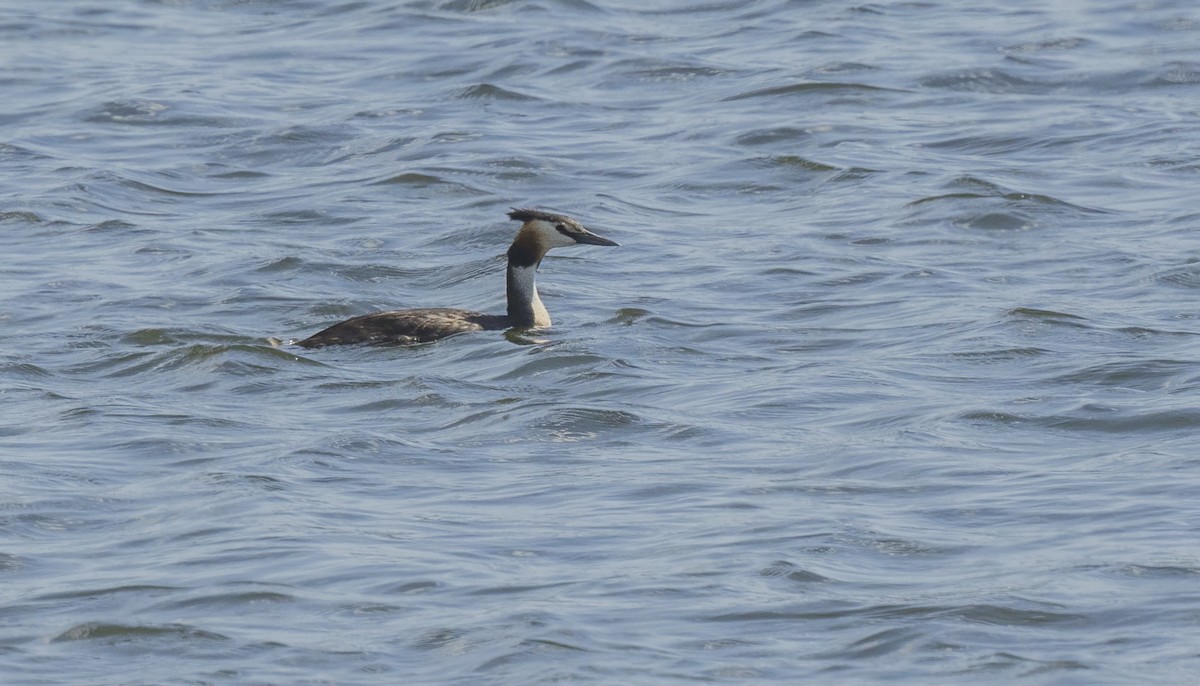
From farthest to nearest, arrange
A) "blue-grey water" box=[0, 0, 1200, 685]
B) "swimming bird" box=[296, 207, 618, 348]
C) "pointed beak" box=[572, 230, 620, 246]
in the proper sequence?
"pointed beak" box=[572, 230, 620, 246], "swimming bird" box=[296, 207, 618, 348], "blue-grey water" box=[0, 0, 1200, 685]

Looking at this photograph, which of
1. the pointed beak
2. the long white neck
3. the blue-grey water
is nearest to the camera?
the blue-grey water

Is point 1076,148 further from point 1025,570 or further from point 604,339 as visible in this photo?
point 1025,570

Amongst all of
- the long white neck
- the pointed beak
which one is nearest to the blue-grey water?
the long white neck

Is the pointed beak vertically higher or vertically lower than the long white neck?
higher

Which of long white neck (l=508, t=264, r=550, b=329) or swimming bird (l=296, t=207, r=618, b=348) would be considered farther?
long white neck (l=508, t=264, r=550, b=329)

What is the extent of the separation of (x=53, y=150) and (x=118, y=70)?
348 cm

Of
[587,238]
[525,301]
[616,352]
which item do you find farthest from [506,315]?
[616,352]

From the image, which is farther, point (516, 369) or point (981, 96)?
point (981, 96)

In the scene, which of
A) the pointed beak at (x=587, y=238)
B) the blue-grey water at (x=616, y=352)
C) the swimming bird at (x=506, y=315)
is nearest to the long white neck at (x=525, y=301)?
the swimming bird at (x=506, y=315)

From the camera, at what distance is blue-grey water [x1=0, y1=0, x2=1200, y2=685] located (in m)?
9.02

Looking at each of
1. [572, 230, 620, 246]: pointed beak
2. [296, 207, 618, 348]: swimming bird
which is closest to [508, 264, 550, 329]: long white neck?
[296, 207, 618, 348]: swimming bird

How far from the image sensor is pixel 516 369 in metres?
13.7

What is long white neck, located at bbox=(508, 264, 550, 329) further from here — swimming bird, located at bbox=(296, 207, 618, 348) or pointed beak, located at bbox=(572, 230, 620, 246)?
pointed beak, located at bbox=(572, 230, 620, 246)

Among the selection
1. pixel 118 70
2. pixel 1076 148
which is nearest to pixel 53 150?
pixel 118 70
